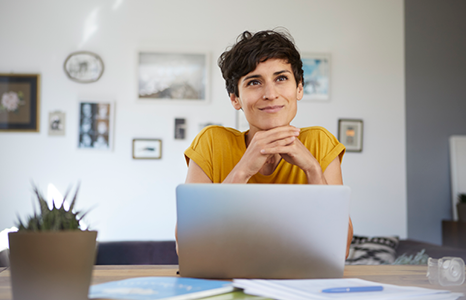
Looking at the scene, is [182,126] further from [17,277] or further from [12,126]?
[17,277]

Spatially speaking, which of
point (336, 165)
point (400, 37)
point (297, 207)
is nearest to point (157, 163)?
point (336, 165)

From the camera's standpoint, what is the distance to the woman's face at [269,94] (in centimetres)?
134

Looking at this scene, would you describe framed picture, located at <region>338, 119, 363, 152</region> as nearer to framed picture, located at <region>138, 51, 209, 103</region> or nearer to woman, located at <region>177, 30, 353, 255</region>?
framed picture, located at <region>138, 51, 209, 103</region>

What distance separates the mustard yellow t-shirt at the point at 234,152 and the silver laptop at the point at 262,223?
698 mm

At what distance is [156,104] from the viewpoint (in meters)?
3.29

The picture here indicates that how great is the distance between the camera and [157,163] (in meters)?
3.26

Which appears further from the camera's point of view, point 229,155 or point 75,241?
point 229,155

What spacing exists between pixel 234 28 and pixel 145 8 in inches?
31.3

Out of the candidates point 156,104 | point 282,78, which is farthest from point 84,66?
point 282,78

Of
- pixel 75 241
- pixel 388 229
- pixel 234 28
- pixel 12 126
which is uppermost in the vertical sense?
pixel 234 28

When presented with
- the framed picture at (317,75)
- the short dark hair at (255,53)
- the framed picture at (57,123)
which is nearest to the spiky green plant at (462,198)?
the framed picture at (317,75)

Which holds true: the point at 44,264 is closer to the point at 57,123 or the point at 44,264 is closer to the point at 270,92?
the point at 270,92

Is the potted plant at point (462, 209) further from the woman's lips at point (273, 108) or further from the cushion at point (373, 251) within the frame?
the woman's lips at point (273, 108)

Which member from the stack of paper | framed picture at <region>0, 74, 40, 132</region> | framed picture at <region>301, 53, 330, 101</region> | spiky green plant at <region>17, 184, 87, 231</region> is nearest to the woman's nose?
the stack of paper
